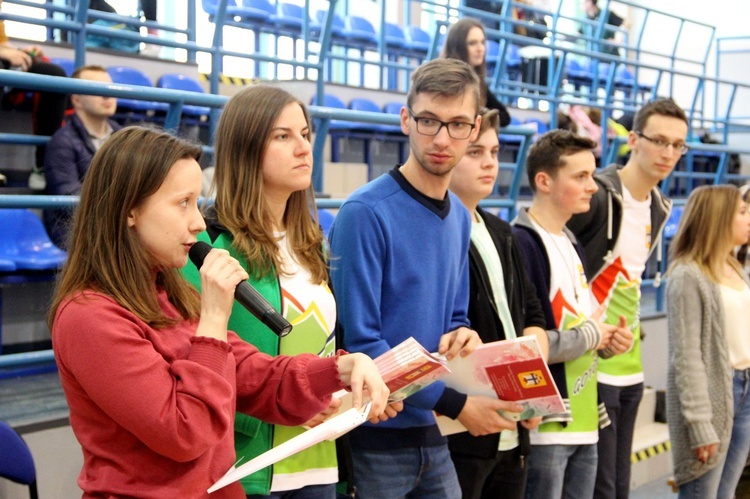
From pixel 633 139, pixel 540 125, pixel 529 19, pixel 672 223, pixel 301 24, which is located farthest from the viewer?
pixel 529 19

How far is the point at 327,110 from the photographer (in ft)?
10.8

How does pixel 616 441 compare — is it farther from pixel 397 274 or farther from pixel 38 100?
pixel 38 100

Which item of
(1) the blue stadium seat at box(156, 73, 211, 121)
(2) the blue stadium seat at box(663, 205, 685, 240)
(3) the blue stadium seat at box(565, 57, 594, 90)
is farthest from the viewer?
(3) the blue stadium seat at box(565, 57, 594, 90)

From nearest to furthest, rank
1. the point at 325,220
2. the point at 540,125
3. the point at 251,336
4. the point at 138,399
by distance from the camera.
→ the point at 138,399 → the point at 251,336 → the point at 325,220 → the point at 540,125

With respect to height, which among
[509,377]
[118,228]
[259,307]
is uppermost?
[118,228]

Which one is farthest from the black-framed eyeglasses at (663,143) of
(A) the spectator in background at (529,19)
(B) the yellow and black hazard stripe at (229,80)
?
(A) the spectator in background at (529,19)

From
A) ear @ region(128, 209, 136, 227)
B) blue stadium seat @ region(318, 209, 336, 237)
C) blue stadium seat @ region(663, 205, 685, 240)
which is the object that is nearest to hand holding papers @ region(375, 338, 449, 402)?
ear @ region(128, 209, 136, 227)

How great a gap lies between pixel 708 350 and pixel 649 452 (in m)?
1.45

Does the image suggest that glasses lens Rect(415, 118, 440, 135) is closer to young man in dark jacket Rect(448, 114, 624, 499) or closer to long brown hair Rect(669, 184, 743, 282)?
young man in dark jacket Rect(448, 114, 624, 499)

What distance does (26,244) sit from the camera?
3.40 m

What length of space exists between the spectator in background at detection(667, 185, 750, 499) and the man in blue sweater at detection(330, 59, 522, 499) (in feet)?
4.64

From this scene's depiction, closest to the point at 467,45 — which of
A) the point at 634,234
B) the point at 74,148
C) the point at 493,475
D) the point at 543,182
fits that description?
the point at 634,234

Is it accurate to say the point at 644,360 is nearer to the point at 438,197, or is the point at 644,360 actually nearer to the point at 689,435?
the point at 689,435

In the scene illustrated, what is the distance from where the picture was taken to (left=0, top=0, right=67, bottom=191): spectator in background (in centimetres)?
383
